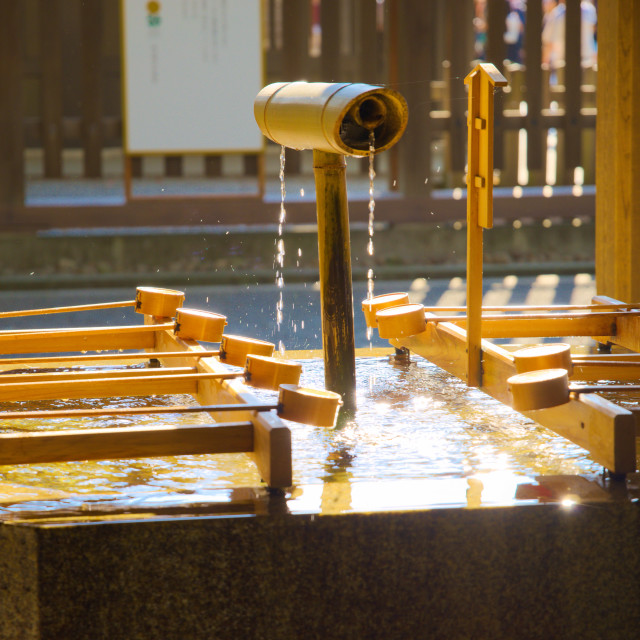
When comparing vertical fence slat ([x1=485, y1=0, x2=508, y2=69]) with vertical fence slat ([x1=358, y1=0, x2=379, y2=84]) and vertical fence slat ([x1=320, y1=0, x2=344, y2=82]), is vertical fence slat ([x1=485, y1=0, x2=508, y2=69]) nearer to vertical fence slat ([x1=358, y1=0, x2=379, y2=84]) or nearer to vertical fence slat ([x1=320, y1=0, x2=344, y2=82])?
vertical fence slat ([x1=358, y1=0, x2=379, y2=84])

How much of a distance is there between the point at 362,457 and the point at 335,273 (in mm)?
650

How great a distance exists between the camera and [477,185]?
9.26 feet

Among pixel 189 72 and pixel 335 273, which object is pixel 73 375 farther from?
pixel 189 72

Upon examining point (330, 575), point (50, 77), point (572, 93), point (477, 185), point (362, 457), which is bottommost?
point (330, 575)

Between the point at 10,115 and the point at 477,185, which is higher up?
the point at 10,115

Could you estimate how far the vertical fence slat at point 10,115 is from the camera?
9578mm

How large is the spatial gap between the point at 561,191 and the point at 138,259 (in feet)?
14.6

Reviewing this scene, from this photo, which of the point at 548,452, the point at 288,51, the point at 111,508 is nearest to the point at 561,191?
the point at 288,51

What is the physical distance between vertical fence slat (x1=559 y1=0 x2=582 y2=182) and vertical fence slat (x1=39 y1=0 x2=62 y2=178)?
4918mm

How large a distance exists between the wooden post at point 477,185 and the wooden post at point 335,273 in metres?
0.33

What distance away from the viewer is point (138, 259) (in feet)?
32.0

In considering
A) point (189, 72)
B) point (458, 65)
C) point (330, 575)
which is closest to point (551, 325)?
point (330, 575)

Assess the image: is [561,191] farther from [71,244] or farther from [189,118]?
[71,244]

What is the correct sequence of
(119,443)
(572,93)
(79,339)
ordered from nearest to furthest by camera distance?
1. (119,443)
2. (79,339)
3. (572,93)
